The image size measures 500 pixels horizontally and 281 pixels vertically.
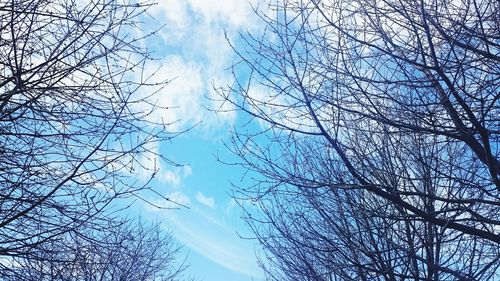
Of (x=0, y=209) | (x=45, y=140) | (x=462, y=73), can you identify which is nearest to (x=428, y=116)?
(x=462, y=73)

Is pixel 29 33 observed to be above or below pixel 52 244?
above

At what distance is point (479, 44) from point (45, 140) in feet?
12.3

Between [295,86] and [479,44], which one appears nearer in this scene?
[479,44]

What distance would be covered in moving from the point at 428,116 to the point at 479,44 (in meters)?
0.68

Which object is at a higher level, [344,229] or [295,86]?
[295,86]

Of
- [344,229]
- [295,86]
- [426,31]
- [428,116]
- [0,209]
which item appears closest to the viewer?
[426,31]

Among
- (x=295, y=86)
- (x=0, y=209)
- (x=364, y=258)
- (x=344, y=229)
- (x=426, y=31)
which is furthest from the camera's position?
(x=364, y=258)

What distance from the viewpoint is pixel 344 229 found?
288 inches

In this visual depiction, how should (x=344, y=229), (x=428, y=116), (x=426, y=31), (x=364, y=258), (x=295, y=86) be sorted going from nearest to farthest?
(x=426, y=31) → (x=428, y=116) → (x=295, y=86) → (x=344, y=229) → (x=364, y=258)

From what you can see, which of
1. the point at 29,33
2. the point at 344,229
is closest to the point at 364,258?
the point at 344,229

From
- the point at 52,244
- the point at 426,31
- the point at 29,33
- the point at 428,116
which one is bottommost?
the point at 52,244

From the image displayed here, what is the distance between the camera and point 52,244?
17.8 feet

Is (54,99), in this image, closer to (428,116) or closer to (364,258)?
(428,116)

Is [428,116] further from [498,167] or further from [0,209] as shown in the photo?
[0,209]
